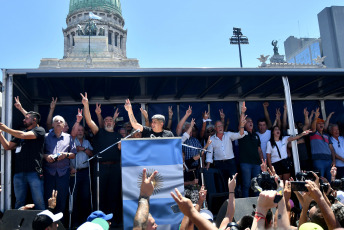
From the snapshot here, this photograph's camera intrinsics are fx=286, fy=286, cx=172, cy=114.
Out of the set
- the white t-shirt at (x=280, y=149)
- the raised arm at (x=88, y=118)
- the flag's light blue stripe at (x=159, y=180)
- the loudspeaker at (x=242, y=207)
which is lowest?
the loudspeaker at (x=242, y=207)

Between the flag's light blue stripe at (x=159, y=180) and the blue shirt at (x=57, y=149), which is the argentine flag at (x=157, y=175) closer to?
the flag's light blue stripe at (x=159, y=180)

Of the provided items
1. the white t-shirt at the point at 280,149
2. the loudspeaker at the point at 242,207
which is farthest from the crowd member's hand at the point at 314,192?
the white t-shirt at the point at 280,149

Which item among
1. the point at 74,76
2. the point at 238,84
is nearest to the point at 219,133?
the point at 238,84

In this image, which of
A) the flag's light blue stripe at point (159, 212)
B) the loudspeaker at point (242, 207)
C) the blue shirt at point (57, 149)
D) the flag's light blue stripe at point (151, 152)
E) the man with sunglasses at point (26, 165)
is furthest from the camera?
the blue shirt at point (57, 149)

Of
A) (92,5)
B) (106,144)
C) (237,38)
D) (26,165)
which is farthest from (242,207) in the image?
(92,5)

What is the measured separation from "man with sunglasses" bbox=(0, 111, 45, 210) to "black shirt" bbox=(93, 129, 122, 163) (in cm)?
129

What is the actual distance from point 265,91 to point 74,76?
5166 millimetres

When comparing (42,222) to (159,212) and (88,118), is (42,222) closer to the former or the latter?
(159,212)

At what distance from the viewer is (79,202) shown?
20.4 ft

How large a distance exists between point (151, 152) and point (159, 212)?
93 cm

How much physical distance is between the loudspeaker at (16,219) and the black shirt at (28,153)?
92 centimetres

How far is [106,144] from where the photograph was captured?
6070mm

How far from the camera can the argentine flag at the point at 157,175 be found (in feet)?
14.1

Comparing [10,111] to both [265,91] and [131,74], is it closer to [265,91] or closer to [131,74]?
[131,74]
